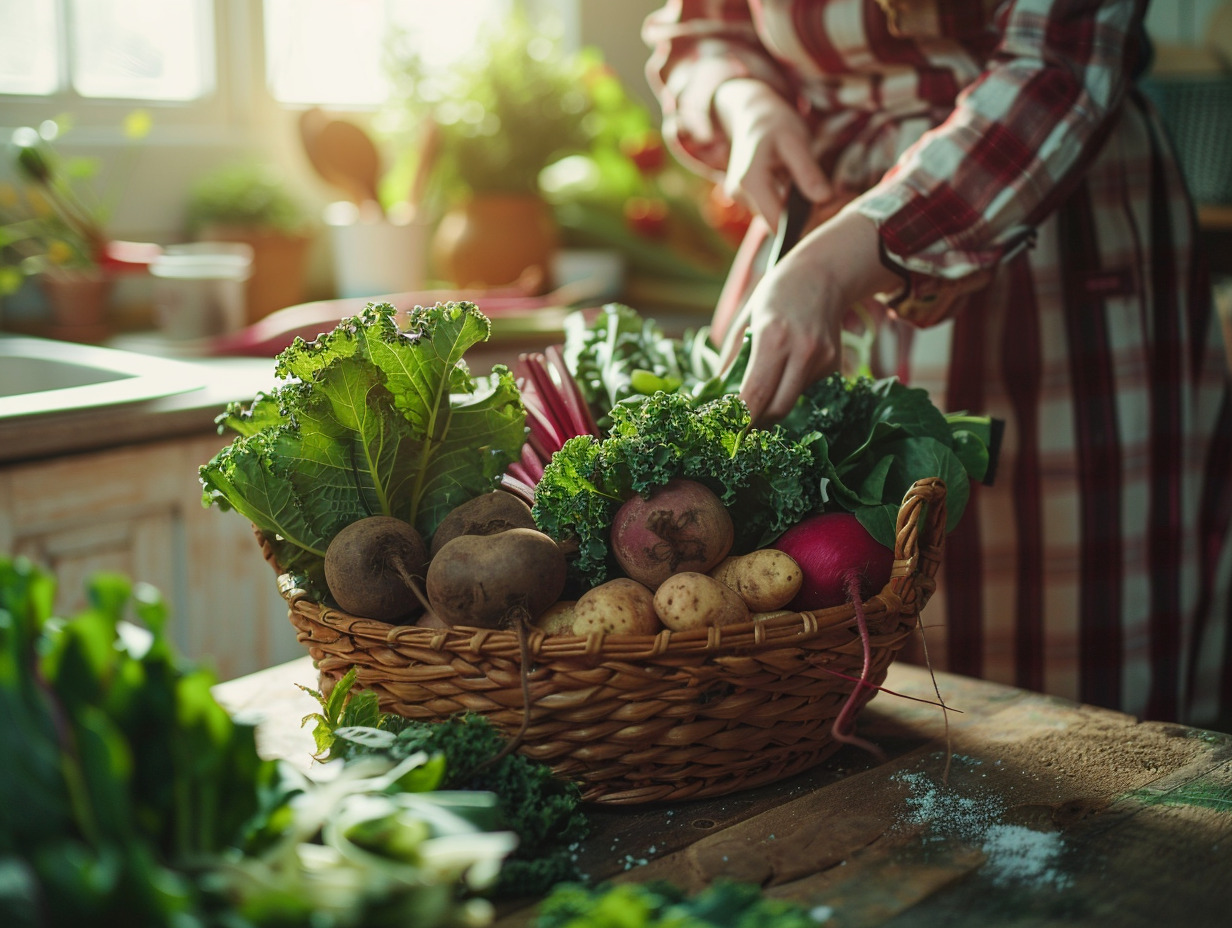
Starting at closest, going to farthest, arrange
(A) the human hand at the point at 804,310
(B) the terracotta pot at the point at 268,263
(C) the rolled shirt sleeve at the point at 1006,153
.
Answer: (A) the human hand at the point at 804,310 < (C) the rolled shirt sleeve at the point at 1006,153 < (B) the terracotta pot at the point at 268,263

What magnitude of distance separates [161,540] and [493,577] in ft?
3.37

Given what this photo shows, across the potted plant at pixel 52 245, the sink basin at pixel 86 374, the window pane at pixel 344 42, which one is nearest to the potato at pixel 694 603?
the sink basin at pixel 86 374

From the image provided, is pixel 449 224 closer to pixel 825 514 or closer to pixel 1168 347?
pixel 1168 347

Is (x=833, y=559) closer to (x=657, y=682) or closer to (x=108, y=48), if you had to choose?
(x=657, y=682)

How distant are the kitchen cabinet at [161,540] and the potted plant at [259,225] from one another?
809 mm

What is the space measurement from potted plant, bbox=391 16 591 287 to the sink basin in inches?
36.0

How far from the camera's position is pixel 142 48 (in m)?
2.45

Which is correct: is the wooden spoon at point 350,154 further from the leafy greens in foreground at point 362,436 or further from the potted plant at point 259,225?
the leafy greens in foreground at point 362,436

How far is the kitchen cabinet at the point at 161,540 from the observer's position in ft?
4.73

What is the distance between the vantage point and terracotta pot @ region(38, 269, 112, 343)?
2.09 m

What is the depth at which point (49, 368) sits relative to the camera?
180 centimetres

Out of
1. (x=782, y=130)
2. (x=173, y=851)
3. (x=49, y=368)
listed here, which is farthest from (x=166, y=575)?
(x=173, y=851)

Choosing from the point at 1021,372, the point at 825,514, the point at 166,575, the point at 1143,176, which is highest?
the point at 1143,176

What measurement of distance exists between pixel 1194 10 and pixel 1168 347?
1.98 metres
